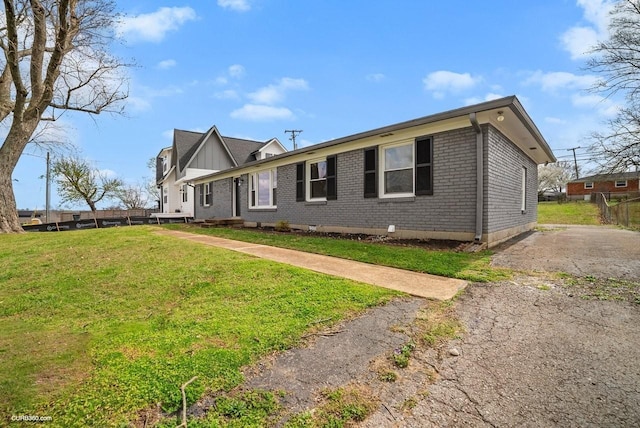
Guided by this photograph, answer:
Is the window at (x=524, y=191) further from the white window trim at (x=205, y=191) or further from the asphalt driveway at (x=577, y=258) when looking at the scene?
the white window trim at (x=205, y=191)

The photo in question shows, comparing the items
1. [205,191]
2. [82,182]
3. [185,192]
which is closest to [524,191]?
[205,191]

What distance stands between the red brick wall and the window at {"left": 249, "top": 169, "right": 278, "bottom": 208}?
35660 mm

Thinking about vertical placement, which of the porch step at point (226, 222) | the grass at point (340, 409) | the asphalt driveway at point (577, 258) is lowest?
the grass at point (340, 409)

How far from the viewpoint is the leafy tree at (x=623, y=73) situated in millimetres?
12148

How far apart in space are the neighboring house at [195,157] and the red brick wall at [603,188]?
116 feet

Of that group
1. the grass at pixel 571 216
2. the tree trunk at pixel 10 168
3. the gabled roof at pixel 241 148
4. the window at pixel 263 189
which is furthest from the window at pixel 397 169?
the gabled roof at pixel 241 148

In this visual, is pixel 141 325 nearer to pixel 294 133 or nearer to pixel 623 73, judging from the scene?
pixel 623 73

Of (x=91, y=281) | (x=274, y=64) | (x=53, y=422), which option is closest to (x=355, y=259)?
(x=91, y=281)

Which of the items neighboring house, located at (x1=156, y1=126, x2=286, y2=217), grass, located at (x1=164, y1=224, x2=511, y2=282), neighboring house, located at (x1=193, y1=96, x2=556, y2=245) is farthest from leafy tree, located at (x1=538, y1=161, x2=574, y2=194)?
grass, located at (x1=164, y1=224, x2=511, y2=282)

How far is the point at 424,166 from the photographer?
319 inches

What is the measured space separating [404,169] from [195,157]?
21.0 m

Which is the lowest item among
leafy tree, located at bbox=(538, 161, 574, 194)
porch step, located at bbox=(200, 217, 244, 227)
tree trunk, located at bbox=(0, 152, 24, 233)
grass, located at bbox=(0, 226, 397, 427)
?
grass, located at bbox=(0, 226, 397, 427)

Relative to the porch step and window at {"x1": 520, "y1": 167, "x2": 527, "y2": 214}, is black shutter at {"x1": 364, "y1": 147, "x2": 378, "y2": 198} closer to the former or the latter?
window at {"x1": 520, "y1": 167, "x2": 527, "y2": 214}

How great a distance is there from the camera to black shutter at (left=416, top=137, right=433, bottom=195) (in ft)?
26.1
